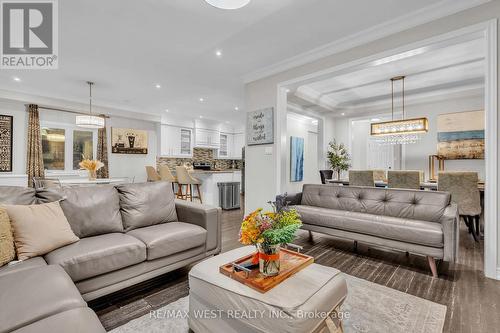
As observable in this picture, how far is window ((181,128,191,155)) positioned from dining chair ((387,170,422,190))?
5.92m

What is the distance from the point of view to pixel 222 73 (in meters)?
4.22

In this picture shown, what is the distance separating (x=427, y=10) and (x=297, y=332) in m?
3.25

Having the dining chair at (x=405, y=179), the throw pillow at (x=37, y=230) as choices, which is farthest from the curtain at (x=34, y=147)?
the dining chair at (x=405, y=179)

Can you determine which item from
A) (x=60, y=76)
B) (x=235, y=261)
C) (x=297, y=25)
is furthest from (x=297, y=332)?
(x=60, y=76)

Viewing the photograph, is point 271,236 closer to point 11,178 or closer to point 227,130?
point 11,178

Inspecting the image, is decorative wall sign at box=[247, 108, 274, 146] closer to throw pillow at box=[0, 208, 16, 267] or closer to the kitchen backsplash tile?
throw pillow at box=[0, 208, 16, 267]

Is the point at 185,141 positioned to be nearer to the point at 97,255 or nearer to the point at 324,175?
the point at 324,175

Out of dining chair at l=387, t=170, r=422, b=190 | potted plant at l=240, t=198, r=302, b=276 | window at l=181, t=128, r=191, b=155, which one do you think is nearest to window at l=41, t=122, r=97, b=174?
window at l=181, t=128, r=191, b=155

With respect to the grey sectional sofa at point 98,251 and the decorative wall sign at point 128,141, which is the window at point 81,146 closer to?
the decorative wall sign at point 128,141

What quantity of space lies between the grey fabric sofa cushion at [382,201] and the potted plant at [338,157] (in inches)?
109

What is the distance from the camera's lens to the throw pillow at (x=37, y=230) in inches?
63.9

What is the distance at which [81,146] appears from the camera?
5.96 metres

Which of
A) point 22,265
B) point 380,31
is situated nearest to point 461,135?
point 380,31

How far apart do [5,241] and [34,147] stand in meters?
4.81
